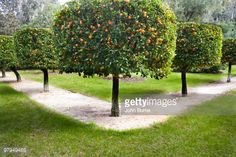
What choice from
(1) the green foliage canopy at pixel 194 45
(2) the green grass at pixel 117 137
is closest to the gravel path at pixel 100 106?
(2) the green grass at pixel 117 137

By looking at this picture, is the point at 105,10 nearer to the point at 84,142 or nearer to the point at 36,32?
the point at 84,142

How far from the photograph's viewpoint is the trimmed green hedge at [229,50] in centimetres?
2216

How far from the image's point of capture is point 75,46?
10.1 metres

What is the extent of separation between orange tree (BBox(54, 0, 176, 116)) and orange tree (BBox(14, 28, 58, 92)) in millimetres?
7310

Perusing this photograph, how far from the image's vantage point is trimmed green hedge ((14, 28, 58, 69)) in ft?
57.2

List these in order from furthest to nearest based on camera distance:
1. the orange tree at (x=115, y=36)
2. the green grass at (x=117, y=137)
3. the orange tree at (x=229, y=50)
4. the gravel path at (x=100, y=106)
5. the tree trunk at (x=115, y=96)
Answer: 1. the orange tree at (x=229, y=50)
2. the tree trunk at (x=115, y=96)
3. the gravel path at (x=100, y=106)
4. the orange tree at (x=115, y=36)
5. the green grass at (x=117, y=137)

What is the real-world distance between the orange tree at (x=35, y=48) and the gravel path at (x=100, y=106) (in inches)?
66.2

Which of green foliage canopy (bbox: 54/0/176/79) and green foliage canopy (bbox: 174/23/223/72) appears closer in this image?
green foliage canopy (bbox: 54/0/176/79)

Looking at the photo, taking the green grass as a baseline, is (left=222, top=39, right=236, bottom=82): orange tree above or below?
above

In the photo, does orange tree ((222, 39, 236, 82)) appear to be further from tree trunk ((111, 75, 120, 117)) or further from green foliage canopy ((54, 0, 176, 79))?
tree trunk ((111, 75, 120, 117))

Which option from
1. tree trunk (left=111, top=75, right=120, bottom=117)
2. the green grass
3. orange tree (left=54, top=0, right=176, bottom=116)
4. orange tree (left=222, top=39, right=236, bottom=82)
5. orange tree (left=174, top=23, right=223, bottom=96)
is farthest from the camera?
orange tree (left=222, top=39, right=236, bottom=82)

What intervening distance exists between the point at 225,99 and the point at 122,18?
776cm

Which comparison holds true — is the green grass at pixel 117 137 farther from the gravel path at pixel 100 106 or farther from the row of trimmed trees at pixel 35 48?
the row of trimmed trees at pixel 35 48

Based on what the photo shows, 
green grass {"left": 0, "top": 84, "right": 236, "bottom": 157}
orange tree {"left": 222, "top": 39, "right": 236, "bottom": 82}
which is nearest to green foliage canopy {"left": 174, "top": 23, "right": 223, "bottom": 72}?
green grass {"left": 0, "top": 84, "right": 236, "bottom": 157}
